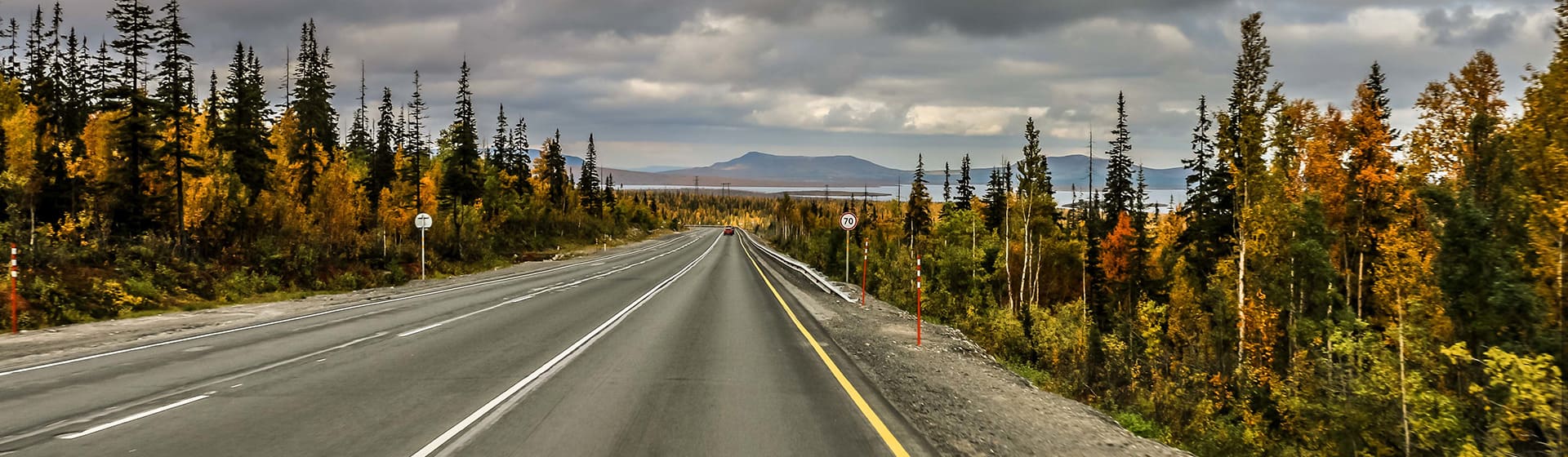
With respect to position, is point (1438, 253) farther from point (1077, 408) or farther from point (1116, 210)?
point (1116, 210)

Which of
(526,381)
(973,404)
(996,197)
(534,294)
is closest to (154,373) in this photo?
(526,381)

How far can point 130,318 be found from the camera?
15875 mm

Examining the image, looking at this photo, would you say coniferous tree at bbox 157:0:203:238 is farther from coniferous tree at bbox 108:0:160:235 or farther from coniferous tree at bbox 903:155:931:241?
coniferous tree at bbox 903:155:931:241

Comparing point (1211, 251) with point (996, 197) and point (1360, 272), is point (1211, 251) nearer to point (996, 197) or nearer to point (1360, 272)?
point (1360, 272)

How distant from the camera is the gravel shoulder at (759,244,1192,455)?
631 centimetres

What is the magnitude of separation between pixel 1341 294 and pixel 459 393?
34473 mm

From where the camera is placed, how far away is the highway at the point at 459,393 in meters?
5.97

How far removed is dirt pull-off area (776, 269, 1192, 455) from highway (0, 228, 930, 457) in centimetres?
38

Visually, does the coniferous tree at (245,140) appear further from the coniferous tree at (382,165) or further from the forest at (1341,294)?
the forest at (1341,294)

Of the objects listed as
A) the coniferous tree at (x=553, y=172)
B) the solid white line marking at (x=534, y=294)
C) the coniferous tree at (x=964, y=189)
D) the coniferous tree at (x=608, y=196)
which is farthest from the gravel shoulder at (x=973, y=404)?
the coniferous tree at (x=608, y=196)

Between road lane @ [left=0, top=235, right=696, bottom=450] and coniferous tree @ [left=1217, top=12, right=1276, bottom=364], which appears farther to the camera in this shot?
coniferous tree @ [left=1217, top=12, right=1276, bottom=364]

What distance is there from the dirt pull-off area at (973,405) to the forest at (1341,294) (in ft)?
3.32

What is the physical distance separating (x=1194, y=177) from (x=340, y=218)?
1902 inches

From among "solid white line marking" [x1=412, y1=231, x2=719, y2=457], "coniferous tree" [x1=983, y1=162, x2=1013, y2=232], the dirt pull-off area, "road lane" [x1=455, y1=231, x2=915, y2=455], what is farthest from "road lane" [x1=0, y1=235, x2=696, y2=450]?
"coniferous tree" [x1=983, y1=162, x2=1013, y2=232]
